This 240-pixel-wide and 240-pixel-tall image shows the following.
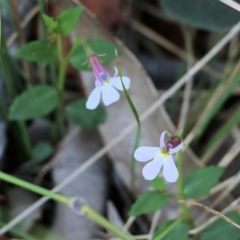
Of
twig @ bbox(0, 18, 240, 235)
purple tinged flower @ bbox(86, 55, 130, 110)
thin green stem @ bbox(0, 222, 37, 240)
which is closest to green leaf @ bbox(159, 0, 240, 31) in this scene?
twig @ bbox(0, 18, 240, 235)

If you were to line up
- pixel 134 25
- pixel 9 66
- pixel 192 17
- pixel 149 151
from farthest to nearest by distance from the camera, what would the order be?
pixel 134 25 → pixel 192 17 → pixel 9 66 → pixel 149 151

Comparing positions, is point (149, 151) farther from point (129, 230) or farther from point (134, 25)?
point (134, 25)

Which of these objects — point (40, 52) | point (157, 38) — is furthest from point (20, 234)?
point (157, 38)

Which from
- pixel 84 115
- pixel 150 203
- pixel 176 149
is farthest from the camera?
pixel 84 115

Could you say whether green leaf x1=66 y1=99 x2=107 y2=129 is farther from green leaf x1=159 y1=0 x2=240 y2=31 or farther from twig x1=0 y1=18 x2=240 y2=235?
green leaf x1=159 y1=0 x2=240 y2=31

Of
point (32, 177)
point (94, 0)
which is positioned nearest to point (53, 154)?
point (32, 177)

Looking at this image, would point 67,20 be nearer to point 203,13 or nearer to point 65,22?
point 65,22
